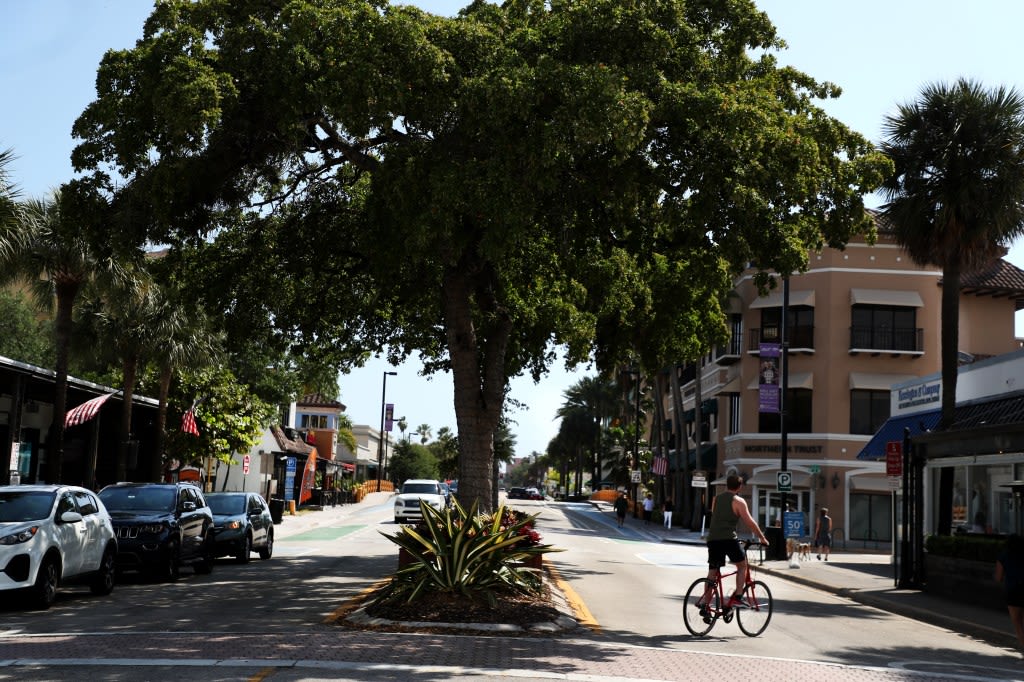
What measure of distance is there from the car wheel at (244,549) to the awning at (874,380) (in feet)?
97.2

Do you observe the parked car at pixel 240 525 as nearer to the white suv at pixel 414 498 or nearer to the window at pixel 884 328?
the white suv at pixel 414 498

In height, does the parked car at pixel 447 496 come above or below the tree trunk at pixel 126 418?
below

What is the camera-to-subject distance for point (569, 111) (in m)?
12.7

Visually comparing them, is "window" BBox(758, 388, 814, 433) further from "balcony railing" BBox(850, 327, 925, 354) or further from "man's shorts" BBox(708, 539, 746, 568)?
"man's shorts" BBox(708, 539, 746, 568)

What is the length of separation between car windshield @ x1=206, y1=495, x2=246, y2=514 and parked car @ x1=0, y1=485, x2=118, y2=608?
289 inches

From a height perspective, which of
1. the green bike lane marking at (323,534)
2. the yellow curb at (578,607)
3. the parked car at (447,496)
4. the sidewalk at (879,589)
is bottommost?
the green bike lane marking at (323,534)

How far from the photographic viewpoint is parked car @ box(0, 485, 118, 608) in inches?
A: 541

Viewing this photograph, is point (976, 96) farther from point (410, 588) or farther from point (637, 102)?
point (410, 588)

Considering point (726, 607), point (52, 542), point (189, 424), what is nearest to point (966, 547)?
point (726, 607)

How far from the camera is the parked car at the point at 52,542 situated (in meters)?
13.7

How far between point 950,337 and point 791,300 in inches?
923

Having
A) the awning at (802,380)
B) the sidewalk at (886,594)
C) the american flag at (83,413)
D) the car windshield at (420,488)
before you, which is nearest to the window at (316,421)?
the car windshield at (420,488)

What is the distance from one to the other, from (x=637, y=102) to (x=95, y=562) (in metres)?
10.1

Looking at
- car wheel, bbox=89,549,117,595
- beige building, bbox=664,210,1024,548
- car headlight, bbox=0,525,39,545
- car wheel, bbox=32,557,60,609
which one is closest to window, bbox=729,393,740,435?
beige building, bbox=664,210,1024,548
